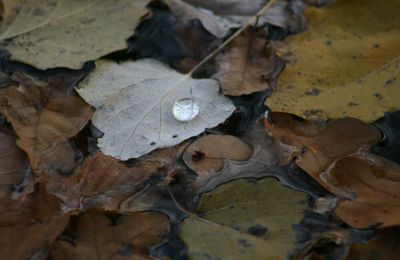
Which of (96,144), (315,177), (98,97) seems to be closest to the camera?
(315,177)

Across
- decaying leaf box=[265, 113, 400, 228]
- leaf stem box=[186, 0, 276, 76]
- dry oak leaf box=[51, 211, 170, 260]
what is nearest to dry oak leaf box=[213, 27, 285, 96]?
leaf stem box=[186, 0, 276, 76]

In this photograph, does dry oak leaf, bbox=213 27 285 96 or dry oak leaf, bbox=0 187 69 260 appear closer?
dry oak leaf, bbox=0 187 69 260

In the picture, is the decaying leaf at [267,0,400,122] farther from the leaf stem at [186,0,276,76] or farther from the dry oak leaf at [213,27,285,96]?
the leaf stem at [186,0,276,76]

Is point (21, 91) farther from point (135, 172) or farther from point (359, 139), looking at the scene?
point (359, 139)

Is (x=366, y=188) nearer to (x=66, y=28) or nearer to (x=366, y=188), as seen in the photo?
(x=366, y=188)

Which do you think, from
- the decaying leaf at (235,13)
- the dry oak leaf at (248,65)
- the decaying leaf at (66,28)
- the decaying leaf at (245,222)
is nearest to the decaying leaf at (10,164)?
the decaying leaf at (66,28)

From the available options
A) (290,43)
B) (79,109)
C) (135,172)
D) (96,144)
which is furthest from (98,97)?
(290,43)

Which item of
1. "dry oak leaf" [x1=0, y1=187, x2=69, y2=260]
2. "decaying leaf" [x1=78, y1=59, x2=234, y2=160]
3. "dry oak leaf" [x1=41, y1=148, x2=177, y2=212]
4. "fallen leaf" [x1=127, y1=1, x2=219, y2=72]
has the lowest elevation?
"dry oak leaf" [x1=0, y1=187, x2=69, y2=260]
